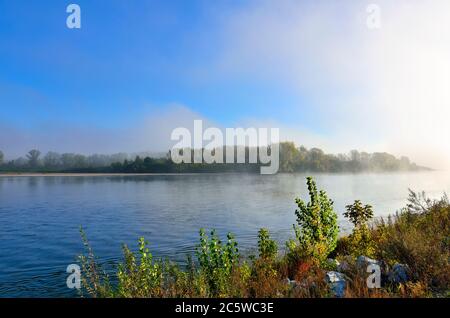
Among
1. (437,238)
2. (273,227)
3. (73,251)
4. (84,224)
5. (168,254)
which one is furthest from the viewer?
(84,224)

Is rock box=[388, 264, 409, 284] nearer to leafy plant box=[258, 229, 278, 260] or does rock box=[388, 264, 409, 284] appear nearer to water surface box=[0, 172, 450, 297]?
leafy plant box=[258, 229, 278, 260]

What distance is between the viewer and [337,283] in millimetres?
8547

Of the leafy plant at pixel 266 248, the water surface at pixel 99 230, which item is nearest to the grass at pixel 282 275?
the leafy plant at pixel 266 248

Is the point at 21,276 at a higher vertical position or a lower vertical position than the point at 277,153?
lower

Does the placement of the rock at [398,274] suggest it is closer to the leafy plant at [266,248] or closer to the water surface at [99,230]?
→ the leafy plant at [266,248]

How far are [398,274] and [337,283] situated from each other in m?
1.74

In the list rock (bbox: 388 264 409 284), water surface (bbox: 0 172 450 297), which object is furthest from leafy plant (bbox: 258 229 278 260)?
water surface (bbox: 0 172 450 297)

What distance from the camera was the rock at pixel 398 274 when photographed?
9000 mm
